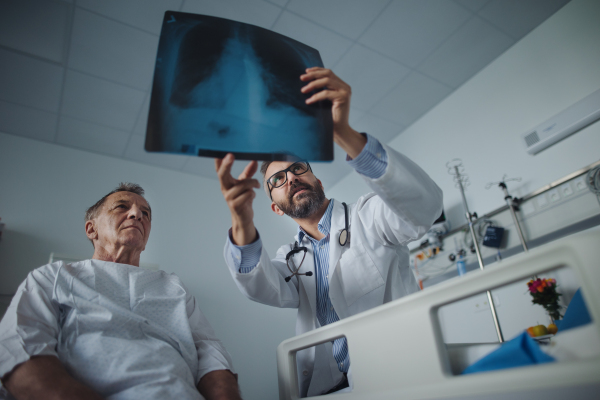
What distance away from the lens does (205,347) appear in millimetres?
1273

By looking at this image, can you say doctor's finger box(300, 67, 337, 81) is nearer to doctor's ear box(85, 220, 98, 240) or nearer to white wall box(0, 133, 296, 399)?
doctor's ear box(85, 220, 98, 240)

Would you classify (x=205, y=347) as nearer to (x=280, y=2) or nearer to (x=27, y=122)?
(x=280, y=2)

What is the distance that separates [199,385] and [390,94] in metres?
2.69

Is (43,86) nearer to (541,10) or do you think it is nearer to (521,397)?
(521,397)

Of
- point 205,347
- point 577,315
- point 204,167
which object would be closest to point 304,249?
point 205,347

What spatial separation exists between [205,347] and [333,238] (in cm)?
63

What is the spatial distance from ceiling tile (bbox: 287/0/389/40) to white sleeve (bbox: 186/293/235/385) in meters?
1.93

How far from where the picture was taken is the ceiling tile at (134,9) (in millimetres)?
2291

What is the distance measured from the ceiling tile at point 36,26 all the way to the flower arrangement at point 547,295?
10.5 ft

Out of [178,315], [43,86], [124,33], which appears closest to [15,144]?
[43,86]

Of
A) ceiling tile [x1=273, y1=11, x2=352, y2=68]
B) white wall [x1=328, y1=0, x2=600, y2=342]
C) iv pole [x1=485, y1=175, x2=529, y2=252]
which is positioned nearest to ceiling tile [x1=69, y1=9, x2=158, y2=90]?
ceiling tile [x1=273, y1=11, x2=352, y2=68]

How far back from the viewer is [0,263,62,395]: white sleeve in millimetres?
913

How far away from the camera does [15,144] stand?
3.20 m

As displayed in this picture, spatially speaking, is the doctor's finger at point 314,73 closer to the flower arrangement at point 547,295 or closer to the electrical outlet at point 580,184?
the flower arrangement at point 547,295
